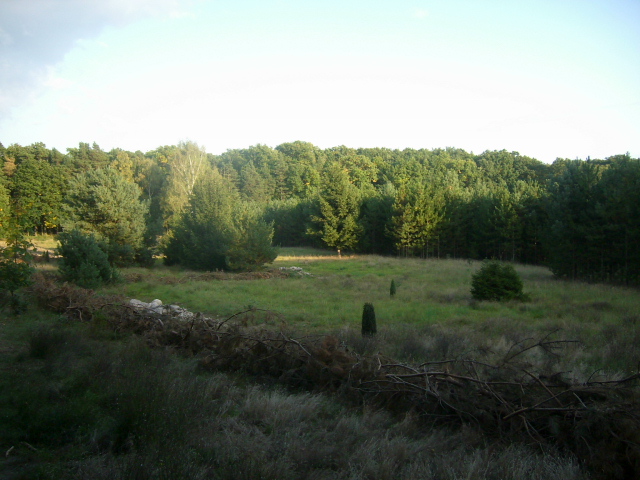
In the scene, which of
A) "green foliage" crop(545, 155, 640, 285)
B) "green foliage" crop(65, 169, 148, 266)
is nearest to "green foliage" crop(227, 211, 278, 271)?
Answer: "green foliage" crop(65, 169, 148, 266)

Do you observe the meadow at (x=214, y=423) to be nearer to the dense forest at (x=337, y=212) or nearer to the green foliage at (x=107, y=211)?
the dense forest at (x=337, y=212)

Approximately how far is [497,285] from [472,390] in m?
12.0

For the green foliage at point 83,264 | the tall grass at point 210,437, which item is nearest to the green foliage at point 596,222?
the tall grass at point 210,437

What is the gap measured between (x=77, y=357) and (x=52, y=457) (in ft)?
10.9

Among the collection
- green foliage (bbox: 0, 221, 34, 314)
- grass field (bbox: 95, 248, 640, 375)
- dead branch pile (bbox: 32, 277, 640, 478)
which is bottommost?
grass field (bbox: 95, 248, 640, 375)

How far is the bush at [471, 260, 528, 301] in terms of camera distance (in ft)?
50.8

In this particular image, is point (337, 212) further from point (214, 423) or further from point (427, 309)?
Answer: point (214, 423)

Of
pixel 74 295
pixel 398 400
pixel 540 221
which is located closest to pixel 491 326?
pixel 398 400

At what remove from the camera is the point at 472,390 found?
4.81 meters

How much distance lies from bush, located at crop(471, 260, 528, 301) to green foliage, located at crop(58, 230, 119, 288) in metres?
15.6

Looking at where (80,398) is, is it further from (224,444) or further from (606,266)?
(606,266)

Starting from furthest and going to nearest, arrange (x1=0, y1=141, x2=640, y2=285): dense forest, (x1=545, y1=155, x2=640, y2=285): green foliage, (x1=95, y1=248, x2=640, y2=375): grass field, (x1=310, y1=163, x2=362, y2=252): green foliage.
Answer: (x1=310, y1=163, x2=362, y2=252): green foliage < (x1=0, y1=141, x2=640, y2=285): dense forest < (x1=545, y1=155, x2=640, y2=285): green foliage < (x1=95, y1=248, x2=640, y2=375): grass field

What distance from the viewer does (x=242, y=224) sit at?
1167 inches

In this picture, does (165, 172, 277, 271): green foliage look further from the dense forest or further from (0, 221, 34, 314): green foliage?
(0, 221, 34, 314): green foliage
